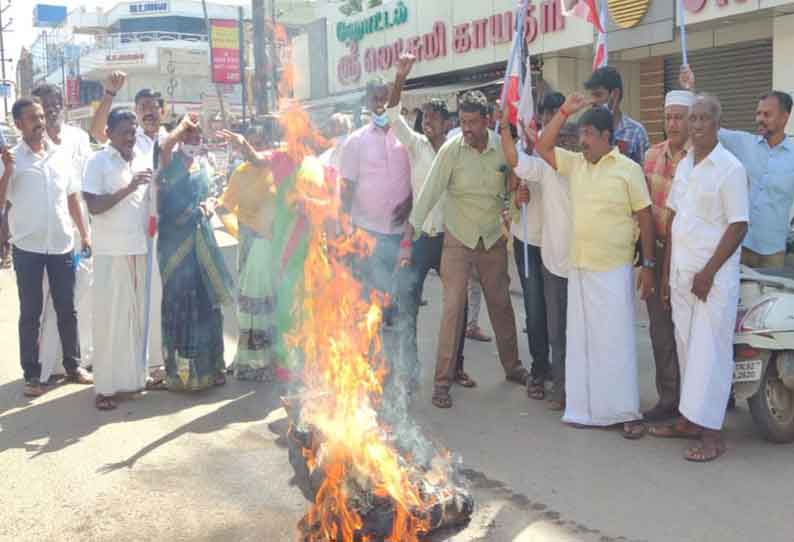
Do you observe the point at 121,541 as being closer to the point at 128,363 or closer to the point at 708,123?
the point at 128,363

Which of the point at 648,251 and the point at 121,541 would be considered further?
the point at 648,251

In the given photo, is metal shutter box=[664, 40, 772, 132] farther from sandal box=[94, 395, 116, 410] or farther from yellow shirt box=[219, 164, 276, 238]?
sandal box=[94, 395, 116, 410]

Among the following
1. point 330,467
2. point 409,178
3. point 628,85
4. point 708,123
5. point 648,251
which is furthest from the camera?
point 628,85

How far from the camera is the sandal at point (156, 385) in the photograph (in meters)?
6.30

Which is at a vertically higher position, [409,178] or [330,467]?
[409,178]

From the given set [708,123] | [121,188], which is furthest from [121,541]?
[708,123]

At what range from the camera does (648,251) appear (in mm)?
5008

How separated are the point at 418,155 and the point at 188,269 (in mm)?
1962

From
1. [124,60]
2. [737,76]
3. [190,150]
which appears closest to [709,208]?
[190,150]

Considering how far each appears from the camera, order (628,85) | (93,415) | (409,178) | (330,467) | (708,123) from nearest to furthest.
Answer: (330,467), (708,123), (93,415), (409,178), (628,85)

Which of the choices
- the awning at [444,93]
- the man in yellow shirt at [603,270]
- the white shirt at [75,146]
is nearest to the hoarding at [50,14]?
the awning at [444,93]

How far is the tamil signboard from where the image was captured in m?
51.5

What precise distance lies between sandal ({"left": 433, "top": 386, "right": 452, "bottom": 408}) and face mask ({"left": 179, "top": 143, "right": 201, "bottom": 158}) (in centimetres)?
250

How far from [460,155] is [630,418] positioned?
82.3 inches
